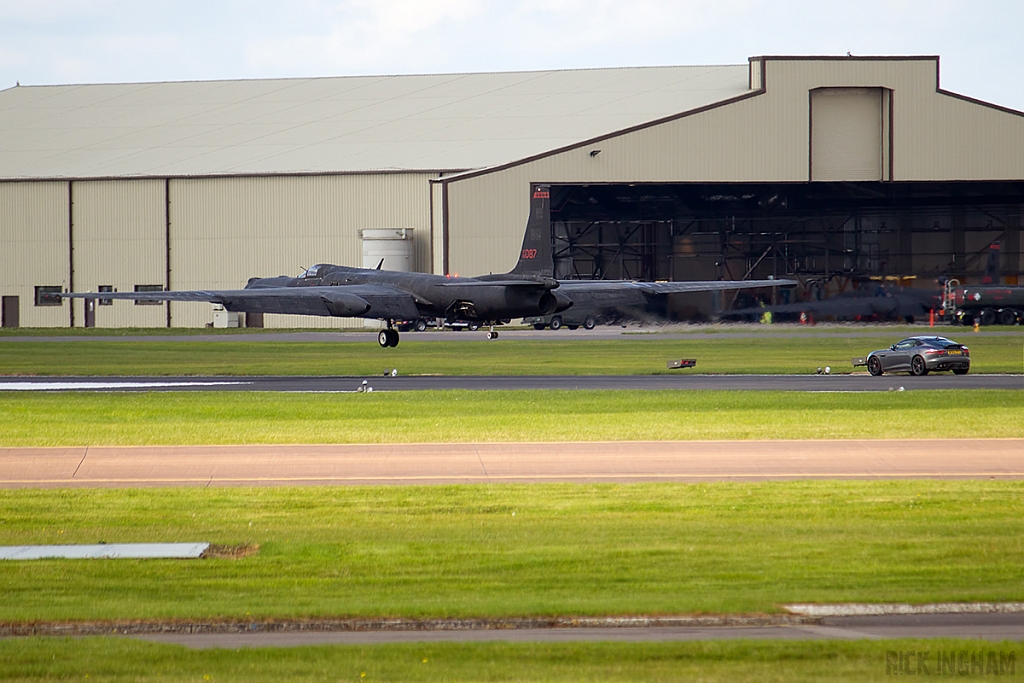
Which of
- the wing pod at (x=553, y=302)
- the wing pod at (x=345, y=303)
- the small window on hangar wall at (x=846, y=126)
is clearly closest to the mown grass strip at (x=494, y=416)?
the wing pod at (x=553, y=302)

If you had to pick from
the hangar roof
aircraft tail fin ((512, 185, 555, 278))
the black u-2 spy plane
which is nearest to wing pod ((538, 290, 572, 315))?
the black u-2 spy plane

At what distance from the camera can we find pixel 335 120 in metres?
85.1

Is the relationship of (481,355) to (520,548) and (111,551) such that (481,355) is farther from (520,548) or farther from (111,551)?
(111,551)

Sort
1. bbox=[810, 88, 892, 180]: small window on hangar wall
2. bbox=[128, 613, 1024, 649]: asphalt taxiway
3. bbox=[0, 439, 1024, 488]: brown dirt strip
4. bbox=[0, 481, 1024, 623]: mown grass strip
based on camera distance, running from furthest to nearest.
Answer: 1. bbox=[810, 88, 892, 180]: small window on hangar wall
2. bbox=[0, 439, 1024, 488]: brown dirt strip
3. bbox=[0, 481, 1024, 623]: mown grass strip
4. bbox=[128, 613, 1024, 649]: asphalt taxiway

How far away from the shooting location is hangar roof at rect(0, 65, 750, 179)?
78312 mm

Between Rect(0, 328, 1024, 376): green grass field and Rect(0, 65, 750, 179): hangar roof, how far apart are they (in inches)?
746

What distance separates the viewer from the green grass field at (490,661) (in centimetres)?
855

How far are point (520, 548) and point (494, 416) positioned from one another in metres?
13.8

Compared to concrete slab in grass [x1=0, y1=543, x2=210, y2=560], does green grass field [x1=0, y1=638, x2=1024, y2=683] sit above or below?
above

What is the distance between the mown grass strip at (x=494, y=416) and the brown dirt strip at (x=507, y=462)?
117 cm

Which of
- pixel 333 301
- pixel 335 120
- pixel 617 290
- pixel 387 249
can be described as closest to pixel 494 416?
pixel 617 290

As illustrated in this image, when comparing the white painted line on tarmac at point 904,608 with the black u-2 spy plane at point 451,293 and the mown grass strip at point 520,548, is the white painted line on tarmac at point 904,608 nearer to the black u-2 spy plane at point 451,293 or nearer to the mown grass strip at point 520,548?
the mown grass strip at point 520,548

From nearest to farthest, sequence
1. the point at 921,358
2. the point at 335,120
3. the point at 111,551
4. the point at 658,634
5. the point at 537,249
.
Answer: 1. the point at 658,634
2. the point at 111,551
3. the point at 921,358
4. the point at 537,249
5. the point at 335,120

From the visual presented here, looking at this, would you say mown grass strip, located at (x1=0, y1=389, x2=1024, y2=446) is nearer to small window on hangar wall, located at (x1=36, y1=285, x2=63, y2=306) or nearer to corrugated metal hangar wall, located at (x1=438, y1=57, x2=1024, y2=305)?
corrugated metal hangar wall, located at (x1=438, y1=57, x2=1024, y2=305)
